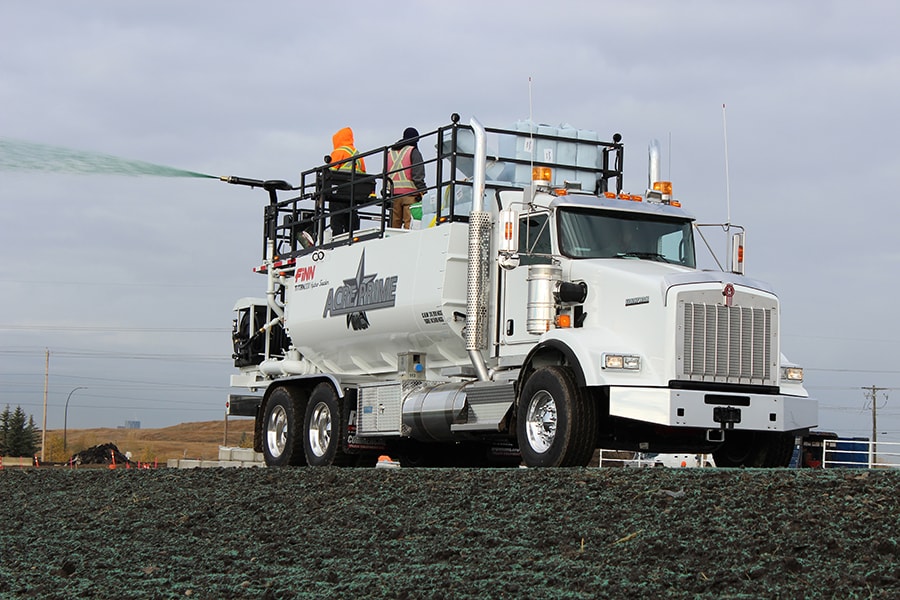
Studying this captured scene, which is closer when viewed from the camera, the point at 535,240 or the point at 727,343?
the point at 727,343

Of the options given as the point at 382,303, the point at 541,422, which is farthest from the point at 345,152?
the point at 541,422

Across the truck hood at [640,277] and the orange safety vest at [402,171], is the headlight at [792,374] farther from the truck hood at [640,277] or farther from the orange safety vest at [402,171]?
the orange safety vest at [402,171]

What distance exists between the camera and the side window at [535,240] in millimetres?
15102

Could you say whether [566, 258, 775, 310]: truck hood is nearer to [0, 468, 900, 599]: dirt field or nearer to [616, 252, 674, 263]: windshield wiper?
[616, 252, 674, 263]: windshield wiper

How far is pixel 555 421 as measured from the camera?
45.1ft

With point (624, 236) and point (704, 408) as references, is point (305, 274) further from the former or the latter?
point (704, 408)

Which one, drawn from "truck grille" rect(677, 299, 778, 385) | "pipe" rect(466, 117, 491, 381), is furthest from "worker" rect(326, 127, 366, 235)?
"truck grille" rect(677, 299, 778, 385)

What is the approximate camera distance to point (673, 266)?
14.9 m

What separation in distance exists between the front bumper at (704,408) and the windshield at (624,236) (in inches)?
91.4

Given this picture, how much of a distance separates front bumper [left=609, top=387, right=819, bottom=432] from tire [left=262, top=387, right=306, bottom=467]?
22.5ft

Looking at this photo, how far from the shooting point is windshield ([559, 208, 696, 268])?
1498cm

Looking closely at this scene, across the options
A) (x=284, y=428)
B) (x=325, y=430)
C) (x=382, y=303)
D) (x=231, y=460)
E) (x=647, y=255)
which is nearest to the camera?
(x=647, y=255)

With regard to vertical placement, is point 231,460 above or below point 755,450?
below

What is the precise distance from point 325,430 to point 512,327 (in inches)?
168
